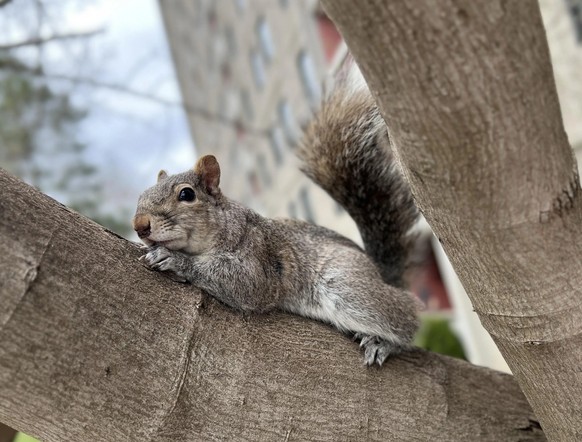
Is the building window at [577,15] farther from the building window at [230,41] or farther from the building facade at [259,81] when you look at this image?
the building window at [230,41]

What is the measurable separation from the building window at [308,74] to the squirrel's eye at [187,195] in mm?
7946

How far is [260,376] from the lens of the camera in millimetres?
1108

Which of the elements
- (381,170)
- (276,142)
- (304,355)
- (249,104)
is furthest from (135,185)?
(249,104)

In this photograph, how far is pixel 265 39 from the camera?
1198 centimetres

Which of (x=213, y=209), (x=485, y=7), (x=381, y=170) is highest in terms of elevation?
(x=381, y=170)

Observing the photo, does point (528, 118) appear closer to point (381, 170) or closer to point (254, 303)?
point (254, 303)

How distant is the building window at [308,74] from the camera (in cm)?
929

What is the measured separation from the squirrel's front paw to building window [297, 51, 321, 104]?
822 cm

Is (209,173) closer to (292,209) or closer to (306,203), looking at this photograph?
(306,203)

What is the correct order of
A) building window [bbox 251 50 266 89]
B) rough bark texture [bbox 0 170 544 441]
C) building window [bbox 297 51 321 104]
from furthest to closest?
building window [bbox 251 50 266 89], building window [bbox 297 51 321 104], rough bark texture [bbox 0 170 544 441]

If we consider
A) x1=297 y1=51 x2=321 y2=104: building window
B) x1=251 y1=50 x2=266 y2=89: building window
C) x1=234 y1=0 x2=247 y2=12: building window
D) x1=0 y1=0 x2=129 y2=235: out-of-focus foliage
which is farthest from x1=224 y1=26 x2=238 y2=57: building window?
x1=0 y1=0 x2=129 y2=235: out-of-focus foliage

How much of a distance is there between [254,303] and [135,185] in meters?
4.46

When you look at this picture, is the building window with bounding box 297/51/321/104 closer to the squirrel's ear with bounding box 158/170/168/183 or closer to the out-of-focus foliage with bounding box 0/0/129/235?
the out-of-focus foliage with bounding box 0/0/129/235

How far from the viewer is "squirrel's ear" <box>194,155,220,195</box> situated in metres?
1.51
